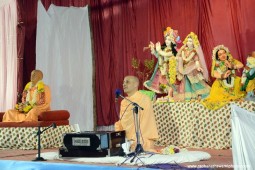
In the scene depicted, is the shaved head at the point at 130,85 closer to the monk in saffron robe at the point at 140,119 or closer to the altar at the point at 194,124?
the monk in saffron robe at the point at 140,119

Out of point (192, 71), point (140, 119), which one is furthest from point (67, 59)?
point (140, 119)

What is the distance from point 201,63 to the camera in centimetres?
690

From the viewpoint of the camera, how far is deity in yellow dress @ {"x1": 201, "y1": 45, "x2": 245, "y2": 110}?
243 inches

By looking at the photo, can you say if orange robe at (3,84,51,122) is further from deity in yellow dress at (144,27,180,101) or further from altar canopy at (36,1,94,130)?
deity in yellow dress at (144,27,180,101)

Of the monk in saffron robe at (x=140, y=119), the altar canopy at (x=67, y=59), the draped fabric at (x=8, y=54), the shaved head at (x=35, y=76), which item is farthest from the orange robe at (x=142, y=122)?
the draped fabric at (x=8, y=54)

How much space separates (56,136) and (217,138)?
2752 mm

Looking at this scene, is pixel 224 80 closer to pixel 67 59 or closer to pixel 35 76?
pixel 35 76

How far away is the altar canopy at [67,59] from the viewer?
891 cm

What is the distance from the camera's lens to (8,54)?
376 inches

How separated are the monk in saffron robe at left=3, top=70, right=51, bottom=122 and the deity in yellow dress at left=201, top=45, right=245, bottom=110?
279 cm

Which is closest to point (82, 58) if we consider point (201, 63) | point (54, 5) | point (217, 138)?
point (54, 5)

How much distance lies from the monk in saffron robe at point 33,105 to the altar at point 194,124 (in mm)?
1983

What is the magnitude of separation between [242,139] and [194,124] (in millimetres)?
3077

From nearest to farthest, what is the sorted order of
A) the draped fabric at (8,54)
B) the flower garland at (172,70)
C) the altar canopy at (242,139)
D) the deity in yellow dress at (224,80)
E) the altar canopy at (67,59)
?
the altar canopy at (242,139) → the deity in yellow dress at (224,80) → the flower garland at (172,70) → the altar canopy at (67,59) → the draped fabric at (8,54)
